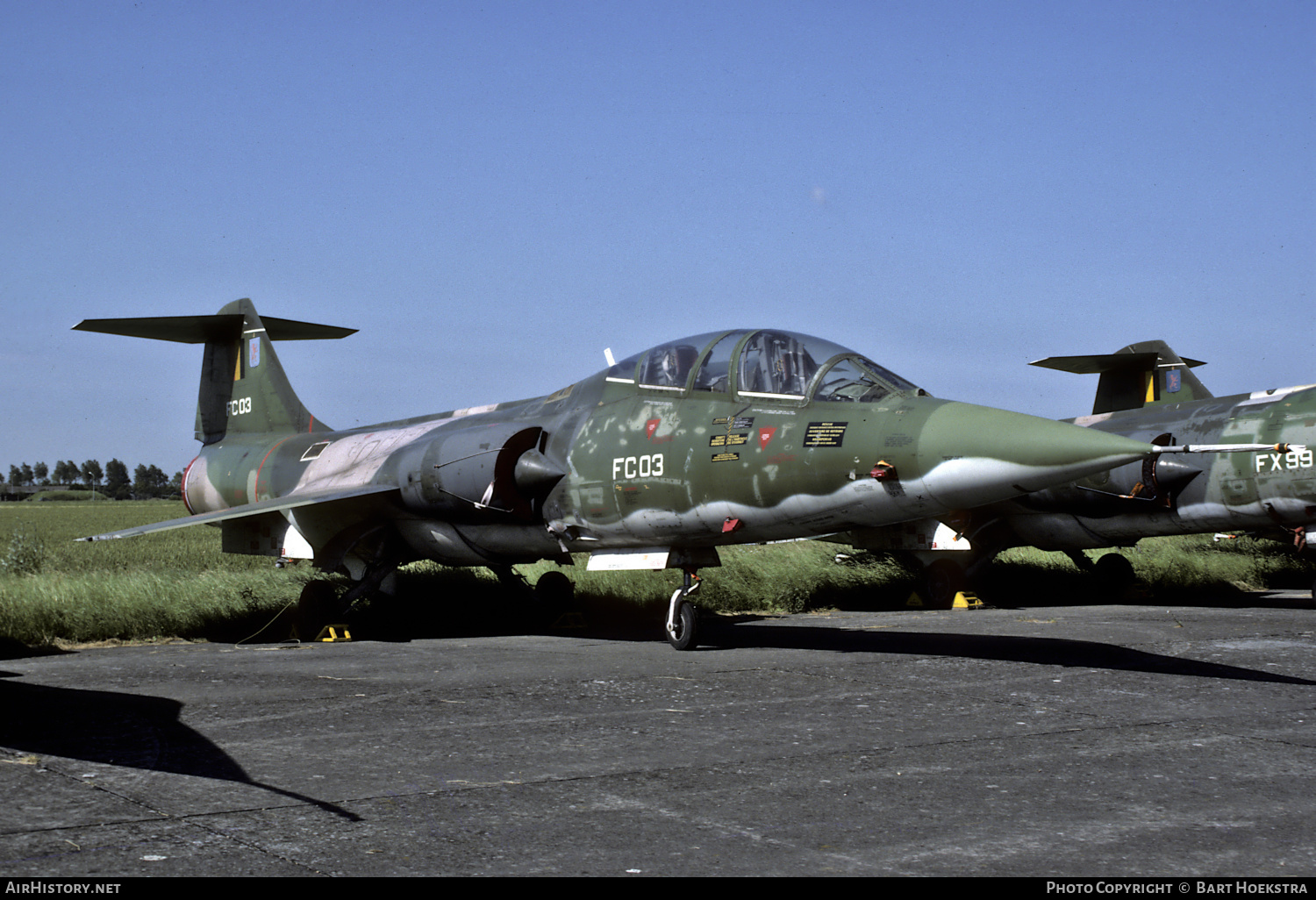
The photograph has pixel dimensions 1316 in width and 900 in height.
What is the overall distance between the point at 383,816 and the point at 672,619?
6.20m

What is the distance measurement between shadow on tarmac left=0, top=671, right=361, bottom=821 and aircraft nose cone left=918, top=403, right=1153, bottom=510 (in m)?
5.07

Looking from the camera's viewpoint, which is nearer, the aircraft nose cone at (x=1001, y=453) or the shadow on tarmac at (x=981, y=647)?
the aircraft nose cone at (x=1001, y=453)

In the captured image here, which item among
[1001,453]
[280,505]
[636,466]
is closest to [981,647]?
[1001,453]

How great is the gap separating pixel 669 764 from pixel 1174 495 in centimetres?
1296

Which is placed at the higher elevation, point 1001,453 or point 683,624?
point 1001,453

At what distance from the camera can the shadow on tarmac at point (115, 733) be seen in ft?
18.5

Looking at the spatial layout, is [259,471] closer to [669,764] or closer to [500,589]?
[500,589]

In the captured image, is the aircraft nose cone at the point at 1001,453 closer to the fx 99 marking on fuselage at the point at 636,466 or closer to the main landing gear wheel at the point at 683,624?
the fx 99 marking on fuselage at the point at 636,466

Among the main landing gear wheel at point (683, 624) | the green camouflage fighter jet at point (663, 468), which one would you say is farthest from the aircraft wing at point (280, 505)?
the main landing gear wheel at point (683, 624)

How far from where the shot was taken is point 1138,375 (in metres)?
22.4

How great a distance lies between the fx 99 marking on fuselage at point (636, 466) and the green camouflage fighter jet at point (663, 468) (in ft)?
0.05

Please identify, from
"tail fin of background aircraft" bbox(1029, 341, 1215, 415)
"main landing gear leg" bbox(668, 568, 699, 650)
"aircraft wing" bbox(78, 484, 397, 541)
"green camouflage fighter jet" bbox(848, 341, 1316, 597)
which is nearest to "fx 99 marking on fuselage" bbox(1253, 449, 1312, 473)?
"green camouflage fighter jet" bbox(848, 341, 1316, 597)

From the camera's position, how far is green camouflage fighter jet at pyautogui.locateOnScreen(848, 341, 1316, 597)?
1556 cm

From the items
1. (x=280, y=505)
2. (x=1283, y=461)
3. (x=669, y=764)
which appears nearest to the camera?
(x=669, y=764)
